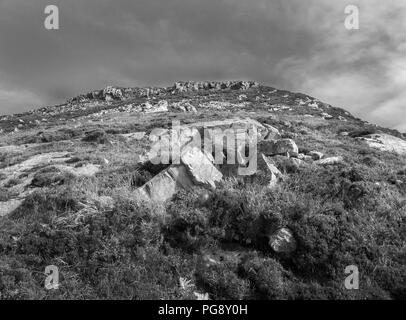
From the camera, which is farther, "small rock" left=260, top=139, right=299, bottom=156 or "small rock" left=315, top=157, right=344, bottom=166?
"small rock" left=260, top=139, right=299, bottom=156

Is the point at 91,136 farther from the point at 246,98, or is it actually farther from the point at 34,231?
the point at 246,98

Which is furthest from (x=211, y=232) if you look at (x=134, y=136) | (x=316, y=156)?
(x=134, y=136)

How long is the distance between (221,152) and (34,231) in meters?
6.63

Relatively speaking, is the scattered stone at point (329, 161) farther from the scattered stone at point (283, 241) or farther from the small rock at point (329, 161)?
the scattered stone at point (283, 241)

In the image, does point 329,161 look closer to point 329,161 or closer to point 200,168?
point 329,161

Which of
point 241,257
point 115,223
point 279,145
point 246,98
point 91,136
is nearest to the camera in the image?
point 241,257

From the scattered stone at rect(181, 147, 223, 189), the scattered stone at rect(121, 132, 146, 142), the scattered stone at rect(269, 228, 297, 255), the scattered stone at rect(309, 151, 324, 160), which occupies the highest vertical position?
the scattered stone at rect(121, 132, 146, 142)

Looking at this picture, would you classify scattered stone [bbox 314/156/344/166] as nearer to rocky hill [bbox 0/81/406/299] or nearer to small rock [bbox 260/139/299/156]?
small rock [bbox 260/139/299/156]

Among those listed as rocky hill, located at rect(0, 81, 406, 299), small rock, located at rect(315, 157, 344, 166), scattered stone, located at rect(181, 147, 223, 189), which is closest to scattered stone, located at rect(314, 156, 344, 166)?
small rock, located at rect(315, 157, 344, 166)

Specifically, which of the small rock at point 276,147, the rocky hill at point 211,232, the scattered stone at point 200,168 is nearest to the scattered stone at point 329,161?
the small rock at point 276,147

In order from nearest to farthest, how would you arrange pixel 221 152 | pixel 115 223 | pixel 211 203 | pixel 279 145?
pixel 115 223 < pixel 211 203 < pixel 221 152 < pixel 279 145
